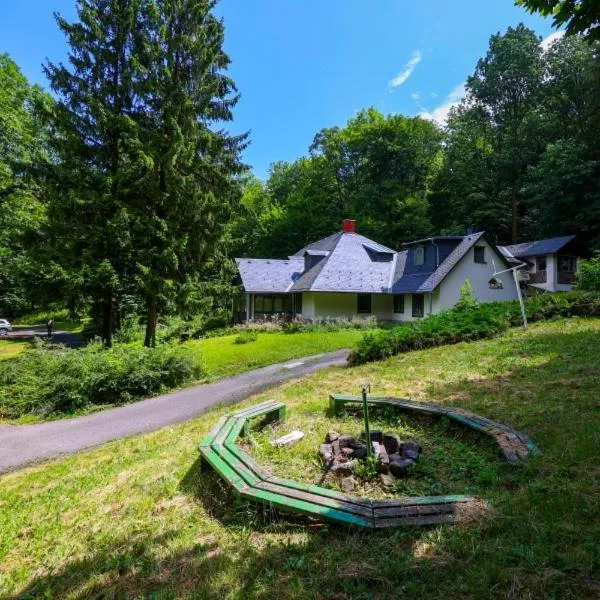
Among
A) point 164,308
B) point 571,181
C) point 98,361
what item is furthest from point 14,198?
point 571,181

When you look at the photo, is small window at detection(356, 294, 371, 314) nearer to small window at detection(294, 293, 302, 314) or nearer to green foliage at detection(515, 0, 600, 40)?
small window at detection(294, 293, 302, 314)

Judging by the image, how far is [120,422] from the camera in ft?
27.0

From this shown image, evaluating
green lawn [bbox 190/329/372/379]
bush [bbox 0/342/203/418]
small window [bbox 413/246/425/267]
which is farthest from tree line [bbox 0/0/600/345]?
small window [bbox 413/246/425/267]

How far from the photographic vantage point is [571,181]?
94.7 ft

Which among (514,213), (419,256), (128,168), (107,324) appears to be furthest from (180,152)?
(514,213)

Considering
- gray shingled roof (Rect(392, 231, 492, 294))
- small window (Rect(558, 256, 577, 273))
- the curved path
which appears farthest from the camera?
small window (Rect(558, 256, 577, 273))

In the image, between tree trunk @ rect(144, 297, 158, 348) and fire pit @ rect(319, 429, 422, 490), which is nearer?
fire pit @ rect(319, 429, 422, 490)

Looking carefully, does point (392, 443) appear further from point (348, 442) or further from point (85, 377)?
point (85, 377)

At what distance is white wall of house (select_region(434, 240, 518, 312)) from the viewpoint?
69.2ft

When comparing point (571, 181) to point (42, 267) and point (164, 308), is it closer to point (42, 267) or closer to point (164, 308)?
point (164, 308)

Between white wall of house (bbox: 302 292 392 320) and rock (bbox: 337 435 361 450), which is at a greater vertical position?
white wall of house (bbox: 302 292 392 320)

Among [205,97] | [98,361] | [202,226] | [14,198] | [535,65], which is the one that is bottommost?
[98,361]

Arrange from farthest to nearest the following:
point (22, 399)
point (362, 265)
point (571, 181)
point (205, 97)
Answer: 1. point (571, 181)
2. point (362, 265)
3. point (205, 97)
4. point (22, 399)

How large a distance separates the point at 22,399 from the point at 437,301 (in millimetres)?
18322
